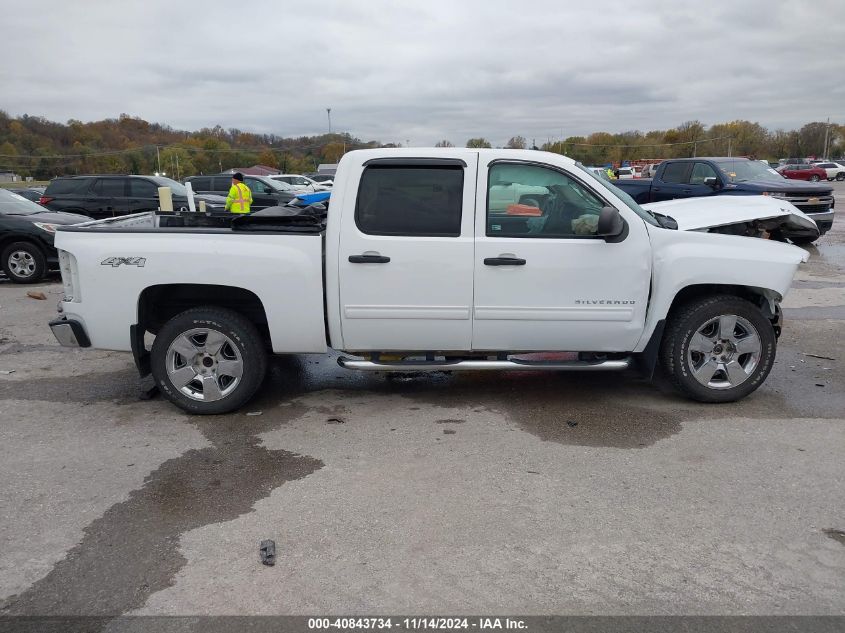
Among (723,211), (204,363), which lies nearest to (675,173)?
(723,211)

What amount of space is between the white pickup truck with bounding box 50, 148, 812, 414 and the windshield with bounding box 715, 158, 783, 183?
9.96 metres

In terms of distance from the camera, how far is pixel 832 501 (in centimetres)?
388

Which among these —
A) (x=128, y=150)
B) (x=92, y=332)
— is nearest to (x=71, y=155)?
(x=128, y=150)

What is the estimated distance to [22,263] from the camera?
11617mm

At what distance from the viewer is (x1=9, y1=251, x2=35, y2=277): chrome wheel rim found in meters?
11.6

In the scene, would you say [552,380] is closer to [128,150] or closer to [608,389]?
[608,389]

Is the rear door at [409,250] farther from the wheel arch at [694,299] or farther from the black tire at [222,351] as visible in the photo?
the wheel arch at [694,299]

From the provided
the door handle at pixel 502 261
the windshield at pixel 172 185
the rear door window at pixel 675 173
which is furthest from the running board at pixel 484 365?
the windshield at pixel 172 185

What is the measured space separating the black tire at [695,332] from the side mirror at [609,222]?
954 millimetres

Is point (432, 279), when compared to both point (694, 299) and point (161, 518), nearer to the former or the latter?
point (694, 299)

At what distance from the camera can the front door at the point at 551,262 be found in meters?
4.98

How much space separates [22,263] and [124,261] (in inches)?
316

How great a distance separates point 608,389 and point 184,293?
11.7 ft

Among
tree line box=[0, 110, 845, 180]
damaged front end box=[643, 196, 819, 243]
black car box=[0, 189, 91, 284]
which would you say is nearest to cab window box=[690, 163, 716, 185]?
damaged front end box=[643, 196, 819, 243]
